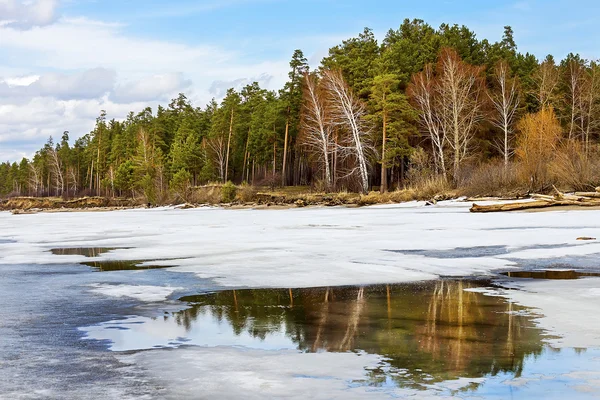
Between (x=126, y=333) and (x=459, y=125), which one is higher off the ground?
(x=459, y=125)

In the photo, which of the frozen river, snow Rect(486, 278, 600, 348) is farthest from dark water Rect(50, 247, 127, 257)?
snow Rect(486, 278, 600, 348)

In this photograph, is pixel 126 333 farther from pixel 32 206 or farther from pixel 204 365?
pixel 32 206

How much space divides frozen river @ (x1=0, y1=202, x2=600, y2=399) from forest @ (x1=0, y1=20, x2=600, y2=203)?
1633 cm

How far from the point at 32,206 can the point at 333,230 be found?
8401 centimetres

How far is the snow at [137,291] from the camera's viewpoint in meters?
7.01

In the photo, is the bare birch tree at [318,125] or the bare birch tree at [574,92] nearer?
the bare birch tree at [318,125]

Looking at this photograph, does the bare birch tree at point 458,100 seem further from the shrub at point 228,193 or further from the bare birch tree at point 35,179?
the bare birch tree at point 35,179

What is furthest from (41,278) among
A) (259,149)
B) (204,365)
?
(259,149)

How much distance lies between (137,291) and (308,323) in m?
2.93

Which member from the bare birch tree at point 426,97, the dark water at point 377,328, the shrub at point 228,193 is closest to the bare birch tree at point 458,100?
the bare birch tree at point 426,97

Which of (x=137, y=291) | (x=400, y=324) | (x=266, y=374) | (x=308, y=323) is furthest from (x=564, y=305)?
(x=137, y=291)

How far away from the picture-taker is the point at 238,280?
26.6 feet

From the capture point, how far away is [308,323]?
5434 mm

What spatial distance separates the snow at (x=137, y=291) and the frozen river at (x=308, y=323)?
0.03m
